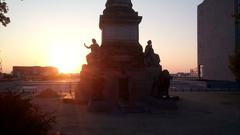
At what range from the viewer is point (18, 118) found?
8.85m

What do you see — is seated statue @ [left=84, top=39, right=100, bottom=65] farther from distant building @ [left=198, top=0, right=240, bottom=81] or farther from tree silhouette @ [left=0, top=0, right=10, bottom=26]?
distant building @ [left=198, top=0, right=240, bottom=81]

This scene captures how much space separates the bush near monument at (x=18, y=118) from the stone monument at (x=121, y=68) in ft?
43.3

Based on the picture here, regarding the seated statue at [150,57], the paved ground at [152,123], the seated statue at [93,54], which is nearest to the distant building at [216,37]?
the seated statue at [150,57]

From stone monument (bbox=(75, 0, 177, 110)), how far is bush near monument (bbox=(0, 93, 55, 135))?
520 inches

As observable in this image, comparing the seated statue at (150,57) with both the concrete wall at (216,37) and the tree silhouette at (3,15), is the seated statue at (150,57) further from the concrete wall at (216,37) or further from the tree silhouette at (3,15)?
the concrete wall at (216,37)

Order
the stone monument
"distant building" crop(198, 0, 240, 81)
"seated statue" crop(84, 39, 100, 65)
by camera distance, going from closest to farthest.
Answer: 1. the stone monument
2. "seated statue" crop(84, 39, 100, 65)
3. "distant building" crop(198, 0, 240, 81)

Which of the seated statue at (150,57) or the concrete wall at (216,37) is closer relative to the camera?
the seated statue at (150,57)

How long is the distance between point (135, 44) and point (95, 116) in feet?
34.6

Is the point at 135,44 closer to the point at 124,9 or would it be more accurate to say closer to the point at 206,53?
the point at 124,9

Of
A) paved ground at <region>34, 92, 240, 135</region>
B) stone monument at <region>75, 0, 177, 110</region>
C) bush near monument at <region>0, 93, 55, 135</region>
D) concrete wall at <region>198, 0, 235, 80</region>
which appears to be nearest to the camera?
bush near monument at <region>0, 93, 55, 135</region>

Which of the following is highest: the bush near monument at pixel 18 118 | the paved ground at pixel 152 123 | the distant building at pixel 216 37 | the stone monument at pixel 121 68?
the distant building at pixel 216 37

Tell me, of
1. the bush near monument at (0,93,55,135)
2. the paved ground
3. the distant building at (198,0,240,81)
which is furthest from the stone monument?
the distant building at (198,0,240,81)

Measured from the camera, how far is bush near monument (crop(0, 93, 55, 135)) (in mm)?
8414

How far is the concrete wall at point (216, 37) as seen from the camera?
7319cm
